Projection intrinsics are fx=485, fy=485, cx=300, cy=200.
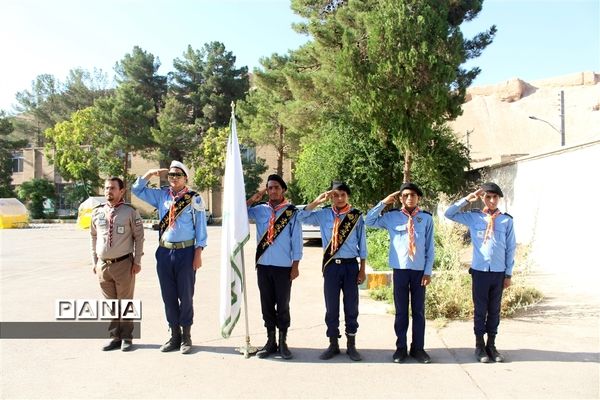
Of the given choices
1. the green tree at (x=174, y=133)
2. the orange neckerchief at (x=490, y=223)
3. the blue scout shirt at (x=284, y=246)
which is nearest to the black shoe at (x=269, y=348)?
the blue scout shirt at (x=284, y=246)

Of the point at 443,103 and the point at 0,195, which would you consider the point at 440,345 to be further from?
the point at 0,195

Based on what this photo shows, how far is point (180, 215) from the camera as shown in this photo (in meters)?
5.02

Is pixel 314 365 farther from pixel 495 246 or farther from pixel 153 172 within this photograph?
pixel 153 172

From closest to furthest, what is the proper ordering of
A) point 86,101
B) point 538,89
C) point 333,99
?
point 333,99
point 86,101
point 538,89

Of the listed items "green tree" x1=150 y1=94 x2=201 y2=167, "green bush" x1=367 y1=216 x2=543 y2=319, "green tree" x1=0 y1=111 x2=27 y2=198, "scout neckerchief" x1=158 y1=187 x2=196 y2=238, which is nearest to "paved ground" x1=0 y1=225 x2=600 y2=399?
"green bush" x1=367 y1=216 x2=543 y2=319

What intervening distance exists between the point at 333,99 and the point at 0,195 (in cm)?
3985

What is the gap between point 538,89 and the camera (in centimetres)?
8938

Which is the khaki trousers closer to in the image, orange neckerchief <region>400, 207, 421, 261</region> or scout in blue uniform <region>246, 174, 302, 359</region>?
scout in blue uniform <region>246, 174, 302, 359</region>

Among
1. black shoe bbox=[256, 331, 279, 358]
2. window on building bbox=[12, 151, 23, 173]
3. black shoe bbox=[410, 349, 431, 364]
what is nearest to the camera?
black shoe bbox=[410, 349, 431, 364]

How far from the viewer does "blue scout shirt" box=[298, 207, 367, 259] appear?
16.1ft

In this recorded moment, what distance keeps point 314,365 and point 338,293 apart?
738 mm

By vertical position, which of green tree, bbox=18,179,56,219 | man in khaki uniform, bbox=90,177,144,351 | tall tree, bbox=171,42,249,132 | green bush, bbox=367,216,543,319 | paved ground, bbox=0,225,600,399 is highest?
tall tree, bbox=171,42,249,132

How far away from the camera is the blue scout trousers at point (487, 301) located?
4750 mm

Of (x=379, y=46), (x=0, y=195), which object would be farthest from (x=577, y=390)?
(x=0, y=195)
